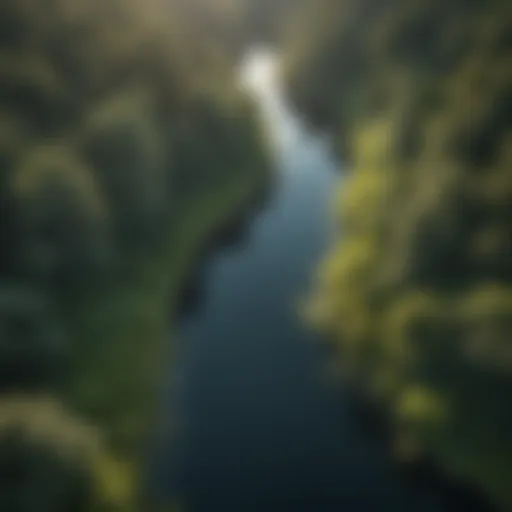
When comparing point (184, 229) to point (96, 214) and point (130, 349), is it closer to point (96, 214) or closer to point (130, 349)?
point (96, 214)

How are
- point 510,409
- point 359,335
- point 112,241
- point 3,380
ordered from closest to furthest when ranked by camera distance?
point 510,409
point 3,380
point 359,335
point 112,241

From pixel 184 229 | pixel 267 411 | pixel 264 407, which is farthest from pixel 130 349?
pixel 184 229

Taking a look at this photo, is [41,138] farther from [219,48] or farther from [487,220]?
[219,48]

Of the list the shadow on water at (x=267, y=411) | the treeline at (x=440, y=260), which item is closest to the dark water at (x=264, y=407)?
the shadow on water at (x=267, y=411)

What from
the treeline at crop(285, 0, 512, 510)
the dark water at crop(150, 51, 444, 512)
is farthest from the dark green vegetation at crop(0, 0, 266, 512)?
the treeline at crop(285, 0, 512, 510)

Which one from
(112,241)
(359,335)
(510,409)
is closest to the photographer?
(510,409)

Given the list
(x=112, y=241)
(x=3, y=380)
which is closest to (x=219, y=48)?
(x=112, y=241)
